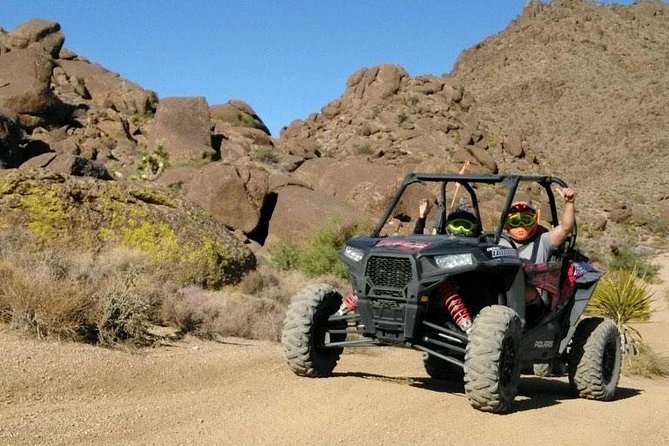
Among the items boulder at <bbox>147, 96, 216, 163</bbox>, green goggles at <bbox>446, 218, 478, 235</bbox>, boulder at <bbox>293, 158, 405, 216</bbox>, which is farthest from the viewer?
boulder at <bbox>147, 96, 216, 163</bbox>

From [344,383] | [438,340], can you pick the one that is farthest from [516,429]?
[344,383]

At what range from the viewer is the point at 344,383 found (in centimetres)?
793

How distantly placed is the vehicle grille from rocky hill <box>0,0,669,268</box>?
9385mm

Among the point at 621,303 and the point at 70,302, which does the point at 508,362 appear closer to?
the point at 70,302

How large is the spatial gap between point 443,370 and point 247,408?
134 inches

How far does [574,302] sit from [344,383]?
2912 millimetres

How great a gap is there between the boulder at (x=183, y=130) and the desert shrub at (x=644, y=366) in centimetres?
3170

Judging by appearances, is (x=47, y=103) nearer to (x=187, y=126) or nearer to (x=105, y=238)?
(x=187, y=126)

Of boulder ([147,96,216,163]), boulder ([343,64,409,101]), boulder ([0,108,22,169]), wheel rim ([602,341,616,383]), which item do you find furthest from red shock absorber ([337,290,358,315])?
boulder ([343,64,409,101])

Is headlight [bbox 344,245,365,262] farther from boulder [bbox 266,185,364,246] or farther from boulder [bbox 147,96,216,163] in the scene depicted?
boulder [bbox 147,96,216,163]

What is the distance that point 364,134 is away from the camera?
6069cm

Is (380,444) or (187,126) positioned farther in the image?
(187,126)

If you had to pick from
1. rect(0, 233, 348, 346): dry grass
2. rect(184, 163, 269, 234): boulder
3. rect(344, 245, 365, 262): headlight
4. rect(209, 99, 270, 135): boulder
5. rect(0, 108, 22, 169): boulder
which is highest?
rect(209, 99, 270, 135): boulder

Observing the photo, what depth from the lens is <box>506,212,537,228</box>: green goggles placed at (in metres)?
8.88
